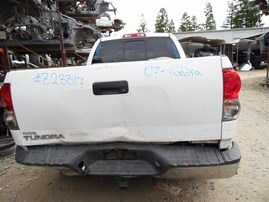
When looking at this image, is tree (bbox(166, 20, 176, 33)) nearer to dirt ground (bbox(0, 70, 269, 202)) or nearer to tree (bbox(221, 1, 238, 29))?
tree (bbox(221, 1, 238, 29))

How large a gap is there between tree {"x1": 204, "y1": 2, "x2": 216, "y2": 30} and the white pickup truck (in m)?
61.3

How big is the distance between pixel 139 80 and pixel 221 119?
2.55 feet

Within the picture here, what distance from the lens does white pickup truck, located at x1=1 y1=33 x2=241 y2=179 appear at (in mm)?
2252

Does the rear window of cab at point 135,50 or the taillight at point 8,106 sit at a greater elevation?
the rear window of cab at point 135,50

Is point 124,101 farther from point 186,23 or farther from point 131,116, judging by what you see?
point 186,23

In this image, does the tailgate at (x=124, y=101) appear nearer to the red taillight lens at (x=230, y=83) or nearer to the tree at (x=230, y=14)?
the red taillight lens at (x=230, y=83)

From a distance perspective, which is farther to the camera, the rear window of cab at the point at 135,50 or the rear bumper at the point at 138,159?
the rear window of cab at the point at 135,50

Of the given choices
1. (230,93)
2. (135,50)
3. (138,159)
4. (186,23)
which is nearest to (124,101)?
(138,159)

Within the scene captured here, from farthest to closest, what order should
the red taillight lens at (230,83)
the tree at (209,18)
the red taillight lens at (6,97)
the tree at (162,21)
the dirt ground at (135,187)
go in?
the tree at (209,18)
the tree at (162,21)
the dirt ground at (135,187)
the red taillight lens at (6,97)
the red taillight lens at (230,83)

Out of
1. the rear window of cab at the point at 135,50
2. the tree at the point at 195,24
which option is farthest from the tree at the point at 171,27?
the rear window of cab at the point at 135,50

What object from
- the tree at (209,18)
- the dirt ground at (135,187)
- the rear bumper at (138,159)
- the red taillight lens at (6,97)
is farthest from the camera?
the tree at (209,18)

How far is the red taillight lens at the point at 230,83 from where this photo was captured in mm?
2209

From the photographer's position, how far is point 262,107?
809cm

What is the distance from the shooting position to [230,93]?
2.24 metres
